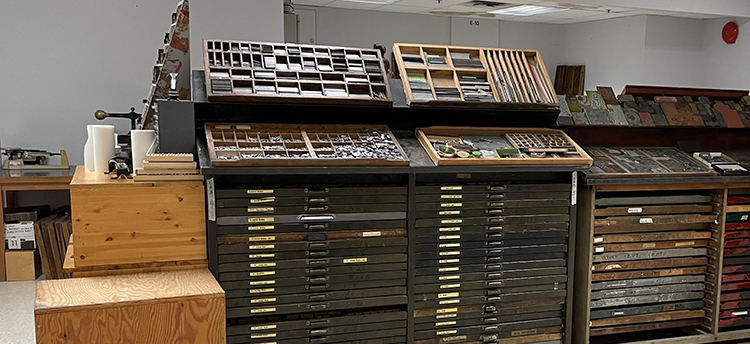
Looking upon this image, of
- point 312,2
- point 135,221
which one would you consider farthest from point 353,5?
point 135,221

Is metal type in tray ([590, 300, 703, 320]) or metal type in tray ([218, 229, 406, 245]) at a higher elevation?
metal type in tray ([218, 229, 406, 245])

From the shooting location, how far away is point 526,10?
9.02 metres

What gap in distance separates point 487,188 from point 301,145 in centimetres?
108

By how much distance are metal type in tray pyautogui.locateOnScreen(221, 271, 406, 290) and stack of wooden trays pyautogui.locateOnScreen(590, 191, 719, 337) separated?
1326 millimetres

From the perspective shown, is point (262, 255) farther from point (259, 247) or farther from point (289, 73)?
point (289, 73)

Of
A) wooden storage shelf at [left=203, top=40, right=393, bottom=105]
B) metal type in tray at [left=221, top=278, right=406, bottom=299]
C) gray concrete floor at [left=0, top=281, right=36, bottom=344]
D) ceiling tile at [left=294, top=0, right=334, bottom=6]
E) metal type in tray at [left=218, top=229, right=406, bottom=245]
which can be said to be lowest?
gray concrete floor at [left=0, top=281, right=36, bottom=344]

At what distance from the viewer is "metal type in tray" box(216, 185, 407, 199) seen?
9.43 ft

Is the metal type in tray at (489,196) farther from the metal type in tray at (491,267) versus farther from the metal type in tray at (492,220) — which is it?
the metal type in tray at (491,267)

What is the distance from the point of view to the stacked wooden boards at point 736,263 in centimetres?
374

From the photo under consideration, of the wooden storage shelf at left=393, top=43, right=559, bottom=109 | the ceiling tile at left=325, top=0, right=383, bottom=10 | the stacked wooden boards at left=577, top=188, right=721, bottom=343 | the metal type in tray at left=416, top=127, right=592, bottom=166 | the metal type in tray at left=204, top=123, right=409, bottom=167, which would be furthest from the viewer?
the ceiling tile at left=325, top=0, right=383, bottom=10

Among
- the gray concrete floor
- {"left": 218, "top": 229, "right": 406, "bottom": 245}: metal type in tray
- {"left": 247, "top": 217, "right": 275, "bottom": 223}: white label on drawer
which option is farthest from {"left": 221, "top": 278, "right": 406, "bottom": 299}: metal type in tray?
the gray concrete floor

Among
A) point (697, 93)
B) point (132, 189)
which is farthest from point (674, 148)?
point (132, 189)

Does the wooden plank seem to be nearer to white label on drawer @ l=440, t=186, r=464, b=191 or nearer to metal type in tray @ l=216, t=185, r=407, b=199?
white label on drawer @ l=440, t=186, r=464, b=191

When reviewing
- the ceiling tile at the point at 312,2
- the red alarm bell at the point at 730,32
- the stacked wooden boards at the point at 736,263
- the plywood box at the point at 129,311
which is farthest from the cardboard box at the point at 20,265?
the red alarm bell at the point at 730,32
